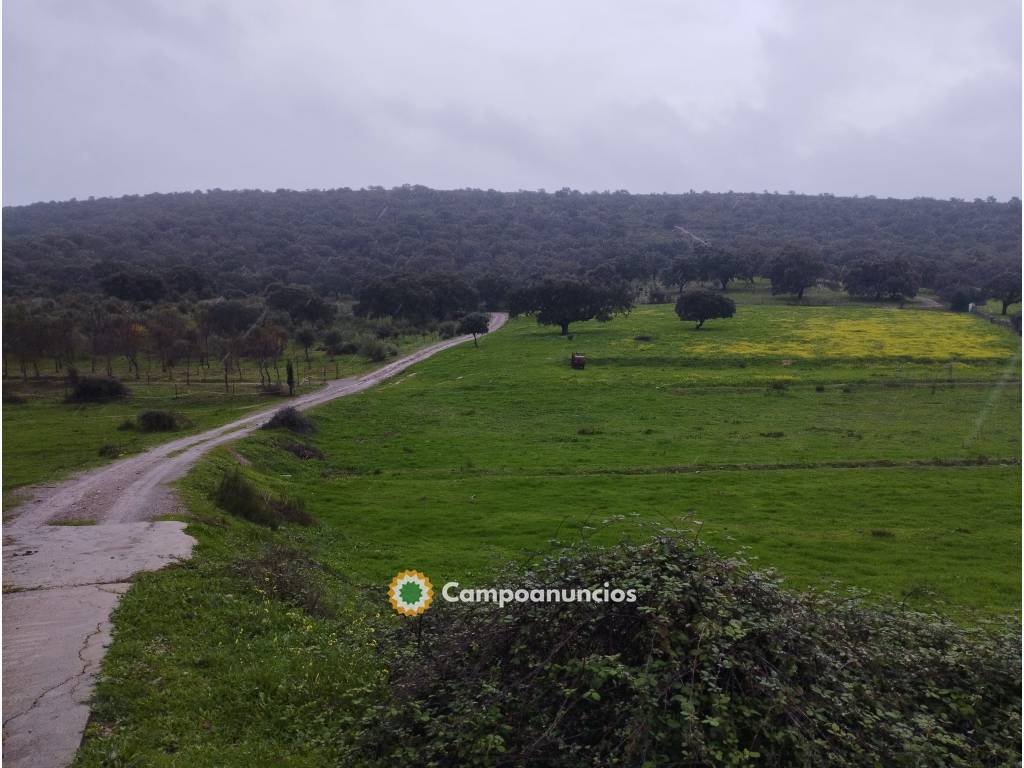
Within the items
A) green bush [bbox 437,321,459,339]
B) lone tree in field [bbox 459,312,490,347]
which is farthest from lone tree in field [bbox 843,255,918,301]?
green bush [bbox 437,321,459,339]

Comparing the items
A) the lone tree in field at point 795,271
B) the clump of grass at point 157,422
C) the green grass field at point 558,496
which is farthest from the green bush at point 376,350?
the lone tree in field at point 795,271

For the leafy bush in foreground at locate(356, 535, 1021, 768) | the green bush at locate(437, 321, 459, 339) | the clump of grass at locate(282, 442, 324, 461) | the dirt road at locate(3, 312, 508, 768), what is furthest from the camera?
the green bush at locate(437, 321, 459, 339)

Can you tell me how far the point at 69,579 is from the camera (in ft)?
45.1

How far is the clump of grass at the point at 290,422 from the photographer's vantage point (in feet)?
116

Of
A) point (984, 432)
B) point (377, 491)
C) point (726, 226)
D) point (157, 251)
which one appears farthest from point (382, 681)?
point (726, 226)

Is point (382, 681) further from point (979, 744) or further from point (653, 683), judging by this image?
point (979, 744)

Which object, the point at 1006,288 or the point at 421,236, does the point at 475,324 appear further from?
the point at 421,236

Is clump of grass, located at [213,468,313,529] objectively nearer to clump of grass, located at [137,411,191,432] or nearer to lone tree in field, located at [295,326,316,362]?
clump of grass, located at [137,411,191,432]

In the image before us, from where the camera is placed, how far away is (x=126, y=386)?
48.2 m

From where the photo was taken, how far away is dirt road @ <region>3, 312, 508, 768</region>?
8.45 metres

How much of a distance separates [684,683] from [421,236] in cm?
14258

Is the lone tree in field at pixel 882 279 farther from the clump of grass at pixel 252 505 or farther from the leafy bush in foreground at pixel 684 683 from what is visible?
the leafy bush in foreground at pixel 684 683

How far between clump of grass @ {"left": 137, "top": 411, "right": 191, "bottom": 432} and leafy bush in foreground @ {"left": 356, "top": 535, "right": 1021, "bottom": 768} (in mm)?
30087

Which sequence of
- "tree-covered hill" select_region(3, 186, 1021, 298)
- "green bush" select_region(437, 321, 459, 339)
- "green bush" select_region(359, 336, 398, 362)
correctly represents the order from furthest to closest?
"tree-covered hill" select_region(3, 186, 1021, 298)
"green bush" select_region(437, 321, 459, 339)
"green bush" select_region(359, 336, 398, 362)
